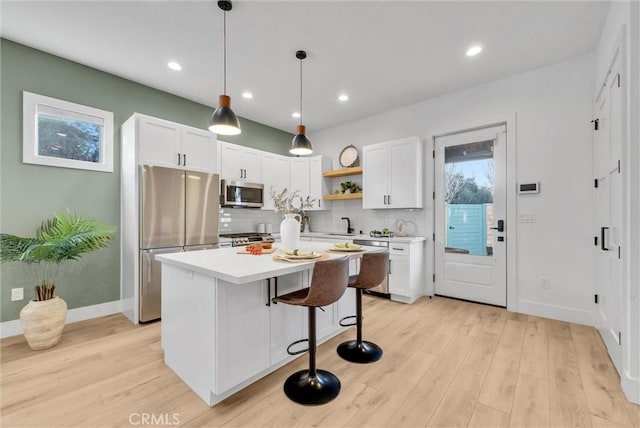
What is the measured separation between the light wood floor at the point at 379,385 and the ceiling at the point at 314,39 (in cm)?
294

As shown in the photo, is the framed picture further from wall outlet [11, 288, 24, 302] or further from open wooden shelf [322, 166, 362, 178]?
open wooden shelf [322, 166, 362, 178]

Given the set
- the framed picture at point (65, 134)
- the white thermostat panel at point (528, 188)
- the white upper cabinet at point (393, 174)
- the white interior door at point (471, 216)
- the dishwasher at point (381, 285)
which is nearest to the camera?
the framed picture at point (65, 134)

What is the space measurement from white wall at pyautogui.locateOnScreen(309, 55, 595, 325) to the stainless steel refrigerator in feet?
12.3

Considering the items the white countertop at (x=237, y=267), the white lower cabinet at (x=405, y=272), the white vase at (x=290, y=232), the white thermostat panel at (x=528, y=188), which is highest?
the white thermostat panel at (x=528, y=188)

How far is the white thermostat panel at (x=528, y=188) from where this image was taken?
325 centimetres

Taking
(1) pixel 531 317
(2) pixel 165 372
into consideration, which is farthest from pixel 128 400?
(1) pixel 531 317

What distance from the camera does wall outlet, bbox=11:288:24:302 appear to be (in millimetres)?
2770

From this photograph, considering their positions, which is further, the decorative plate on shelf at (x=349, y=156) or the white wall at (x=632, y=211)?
the decorative plate on shelf at (x=349, y=156)

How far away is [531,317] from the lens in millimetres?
3213

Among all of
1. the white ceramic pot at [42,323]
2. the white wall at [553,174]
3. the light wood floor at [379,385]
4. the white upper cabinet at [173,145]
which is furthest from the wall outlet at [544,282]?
the white ceramic pot at [42,323]

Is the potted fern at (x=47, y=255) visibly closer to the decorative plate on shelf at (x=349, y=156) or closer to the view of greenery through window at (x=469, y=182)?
the decorative plate on shelf at (x=349, y=156)

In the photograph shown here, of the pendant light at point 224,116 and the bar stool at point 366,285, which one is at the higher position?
the pendant light at point 224,116

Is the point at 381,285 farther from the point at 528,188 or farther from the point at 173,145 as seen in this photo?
the point at 173,145

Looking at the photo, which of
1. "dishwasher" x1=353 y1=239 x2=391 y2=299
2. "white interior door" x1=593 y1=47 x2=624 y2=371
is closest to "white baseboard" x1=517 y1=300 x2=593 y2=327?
"white interior door" x1=593 y1=47 x2=624 y2=371
